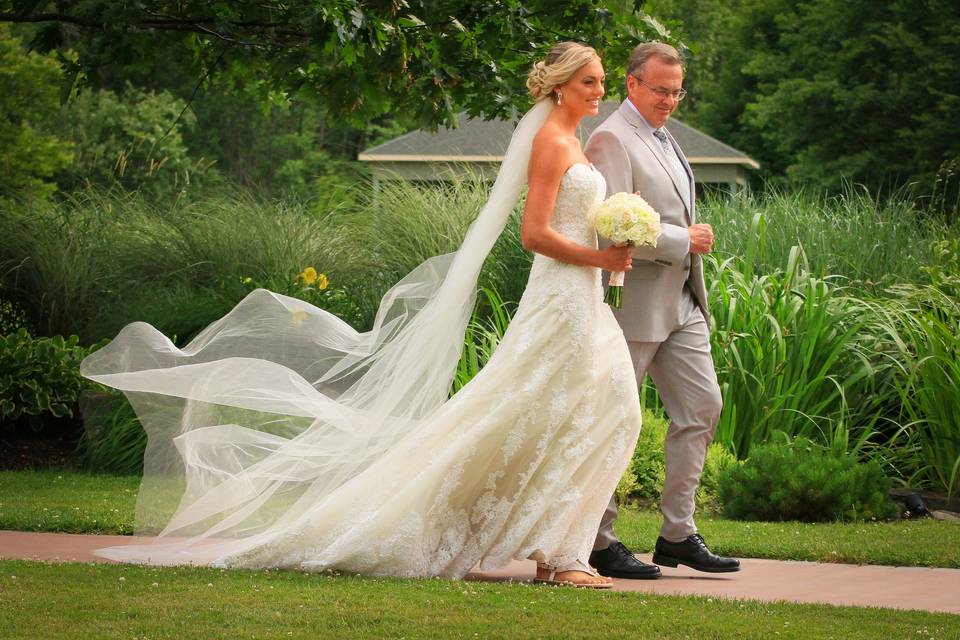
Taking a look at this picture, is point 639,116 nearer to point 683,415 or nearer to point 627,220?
point 627,220

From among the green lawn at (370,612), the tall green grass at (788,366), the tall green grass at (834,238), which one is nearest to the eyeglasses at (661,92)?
the green lawn at (370,612)

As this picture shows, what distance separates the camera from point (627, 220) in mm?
5746

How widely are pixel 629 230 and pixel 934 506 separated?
441cm

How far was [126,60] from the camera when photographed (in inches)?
367

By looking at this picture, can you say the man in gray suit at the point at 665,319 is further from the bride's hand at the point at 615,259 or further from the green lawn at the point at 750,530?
the green lawn at the point at 750,530

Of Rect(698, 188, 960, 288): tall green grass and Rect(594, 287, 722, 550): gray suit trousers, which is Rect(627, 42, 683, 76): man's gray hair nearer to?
Rect(594, 287, 722, 550): gray suit trousers

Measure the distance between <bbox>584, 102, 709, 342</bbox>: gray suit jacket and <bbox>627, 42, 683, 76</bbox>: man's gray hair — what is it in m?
0.20

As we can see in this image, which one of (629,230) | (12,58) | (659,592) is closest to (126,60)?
(629,230)

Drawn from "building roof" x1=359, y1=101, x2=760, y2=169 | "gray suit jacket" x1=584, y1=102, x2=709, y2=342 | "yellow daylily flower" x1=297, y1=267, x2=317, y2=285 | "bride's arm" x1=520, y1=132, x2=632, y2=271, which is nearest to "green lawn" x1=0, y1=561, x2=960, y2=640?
"gray suit jacket" x1=584, y1=102, x2=709, y2=342

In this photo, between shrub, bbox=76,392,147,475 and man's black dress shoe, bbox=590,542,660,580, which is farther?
shrub, bbox=76,392,147,475

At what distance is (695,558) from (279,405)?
2.09 m

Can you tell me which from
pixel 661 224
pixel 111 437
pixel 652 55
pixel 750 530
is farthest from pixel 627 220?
pixel 111 437

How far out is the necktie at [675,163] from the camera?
6.48 metres

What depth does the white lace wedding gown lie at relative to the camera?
235 inches
